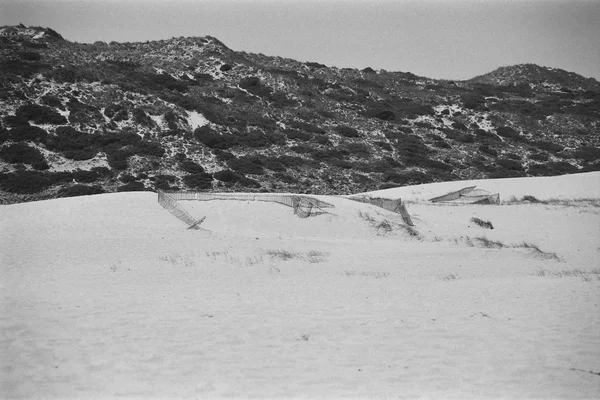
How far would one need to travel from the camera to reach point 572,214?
2975 centimetres

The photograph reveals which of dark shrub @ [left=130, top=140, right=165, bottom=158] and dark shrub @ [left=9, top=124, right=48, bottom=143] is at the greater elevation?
dark shrub @ [left=9, top=124, right=48, bottom=143]

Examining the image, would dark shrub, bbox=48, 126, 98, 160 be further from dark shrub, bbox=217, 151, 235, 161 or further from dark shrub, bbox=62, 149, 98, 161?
dark shrub, bbox=217, 151, 235, 161

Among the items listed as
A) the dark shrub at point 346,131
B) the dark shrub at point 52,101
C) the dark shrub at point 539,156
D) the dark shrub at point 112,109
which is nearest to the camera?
the dark shrub at point 52,101

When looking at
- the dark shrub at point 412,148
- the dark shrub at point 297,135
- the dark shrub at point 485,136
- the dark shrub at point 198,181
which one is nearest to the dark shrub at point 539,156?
the dark shrub at point 485,136

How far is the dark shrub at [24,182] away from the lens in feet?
114

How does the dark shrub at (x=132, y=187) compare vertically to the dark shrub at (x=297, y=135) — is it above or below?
below

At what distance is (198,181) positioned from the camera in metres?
40.6

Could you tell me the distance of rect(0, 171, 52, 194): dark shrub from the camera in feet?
114

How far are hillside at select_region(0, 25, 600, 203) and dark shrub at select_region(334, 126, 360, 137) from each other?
0.11 metres

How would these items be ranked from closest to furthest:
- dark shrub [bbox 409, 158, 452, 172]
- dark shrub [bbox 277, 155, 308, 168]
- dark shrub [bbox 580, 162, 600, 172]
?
dark shrub [bbox 277, 155, 308, 168], dark shrub [bbox 409, 158, 452, 172], dark shrub [bbox 580, 162, 600, 172]

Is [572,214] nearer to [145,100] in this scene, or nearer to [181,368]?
[181,368]

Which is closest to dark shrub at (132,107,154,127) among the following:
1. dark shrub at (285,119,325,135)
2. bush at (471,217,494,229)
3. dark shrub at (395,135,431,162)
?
dark shrub at (285,119,325,135)

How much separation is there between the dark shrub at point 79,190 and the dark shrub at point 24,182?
1.80 metres

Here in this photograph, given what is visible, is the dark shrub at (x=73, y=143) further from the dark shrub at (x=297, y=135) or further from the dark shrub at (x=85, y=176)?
the dark shrub at (x=297, y=135)
